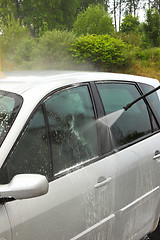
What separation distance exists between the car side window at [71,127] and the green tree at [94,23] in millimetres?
27201

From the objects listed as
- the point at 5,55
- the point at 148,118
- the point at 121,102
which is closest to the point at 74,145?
the point at 121,102

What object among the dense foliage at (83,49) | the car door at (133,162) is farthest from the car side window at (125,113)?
the dense foliage at (83,49)

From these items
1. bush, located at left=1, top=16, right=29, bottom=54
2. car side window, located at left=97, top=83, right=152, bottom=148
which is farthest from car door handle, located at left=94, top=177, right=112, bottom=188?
bush, located at left=1, top=16, right=29, bottom=54

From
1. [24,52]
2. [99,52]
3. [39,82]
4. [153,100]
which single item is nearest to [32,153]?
[39,82]

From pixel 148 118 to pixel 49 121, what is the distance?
1.32 meters

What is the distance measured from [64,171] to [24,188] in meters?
0.54

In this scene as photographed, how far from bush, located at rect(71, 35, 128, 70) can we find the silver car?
44.1ft

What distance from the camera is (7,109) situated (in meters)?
2.11

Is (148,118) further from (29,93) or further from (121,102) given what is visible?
(29,93)

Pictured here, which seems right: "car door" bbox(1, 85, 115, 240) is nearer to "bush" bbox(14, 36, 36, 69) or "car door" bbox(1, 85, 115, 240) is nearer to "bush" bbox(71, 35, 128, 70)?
"bush" bbox(71, 35, 128, 70)

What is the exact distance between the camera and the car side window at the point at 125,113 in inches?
111

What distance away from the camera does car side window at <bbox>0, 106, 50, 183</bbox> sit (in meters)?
1.94

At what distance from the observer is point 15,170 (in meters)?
1.96

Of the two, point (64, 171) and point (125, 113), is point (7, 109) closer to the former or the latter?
point (64, 171)
